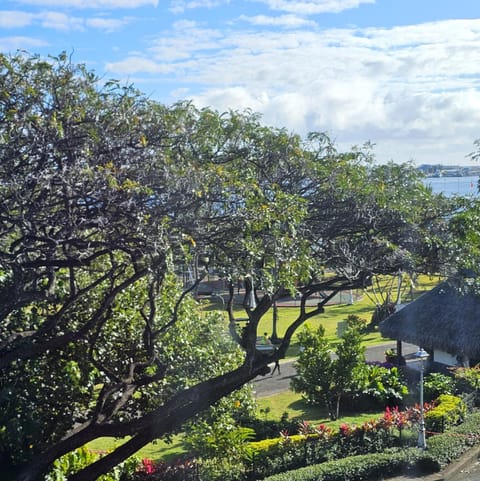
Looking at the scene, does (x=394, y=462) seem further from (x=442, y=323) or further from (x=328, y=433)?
(x=442, y=323)

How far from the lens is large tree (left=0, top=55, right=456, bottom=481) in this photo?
7.52 metres

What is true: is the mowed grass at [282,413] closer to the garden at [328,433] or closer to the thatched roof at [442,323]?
the garden at [328,433]

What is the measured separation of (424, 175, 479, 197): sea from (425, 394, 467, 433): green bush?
459 centimetres

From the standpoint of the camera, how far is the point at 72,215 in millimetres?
7535

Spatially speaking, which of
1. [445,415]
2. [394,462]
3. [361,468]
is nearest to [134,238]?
[361,468]

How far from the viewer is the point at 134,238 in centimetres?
764

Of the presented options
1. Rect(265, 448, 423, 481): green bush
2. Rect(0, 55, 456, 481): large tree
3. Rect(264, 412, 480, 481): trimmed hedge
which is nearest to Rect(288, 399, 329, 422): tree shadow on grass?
Rect(264, 412, 480, 481): trimmed hedge

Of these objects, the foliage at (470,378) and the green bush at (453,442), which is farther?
the foliage at (470,378)

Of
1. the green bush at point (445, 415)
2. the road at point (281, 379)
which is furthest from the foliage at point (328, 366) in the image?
the road at point (281, 379)

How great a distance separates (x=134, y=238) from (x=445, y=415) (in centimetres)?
890

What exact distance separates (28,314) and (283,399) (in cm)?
1168

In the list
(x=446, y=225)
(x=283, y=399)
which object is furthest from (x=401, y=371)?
(x=446, y=225)

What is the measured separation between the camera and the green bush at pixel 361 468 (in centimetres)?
1087

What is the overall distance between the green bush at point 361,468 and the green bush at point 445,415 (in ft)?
5.19
